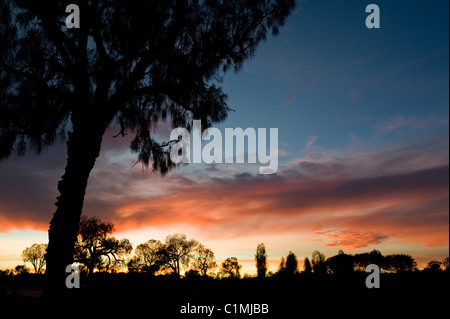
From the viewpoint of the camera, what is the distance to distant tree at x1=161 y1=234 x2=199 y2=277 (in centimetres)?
4797

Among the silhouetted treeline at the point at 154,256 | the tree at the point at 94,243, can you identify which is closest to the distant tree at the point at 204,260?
the silhouetted treeline at the point at 154,256

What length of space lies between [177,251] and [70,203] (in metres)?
48.3

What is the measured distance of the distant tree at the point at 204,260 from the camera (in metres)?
51.3

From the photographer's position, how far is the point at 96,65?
17.0ft

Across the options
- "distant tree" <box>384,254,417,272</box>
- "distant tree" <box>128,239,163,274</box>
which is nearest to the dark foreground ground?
"distant tree" <box>128,239,163,274</box>

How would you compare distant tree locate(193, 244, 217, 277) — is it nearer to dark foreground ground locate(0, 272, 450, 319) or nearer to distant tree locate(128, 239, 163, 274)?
distant tree locate(128, 239, 163, 274)

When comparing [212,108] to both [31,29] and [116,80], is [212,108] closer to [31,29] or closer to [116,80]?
[116,80]

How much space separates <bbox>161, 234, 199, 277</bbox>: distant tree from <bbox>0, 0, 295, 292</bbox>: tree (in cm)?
4615

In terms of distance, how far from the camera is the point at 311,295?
127 inches

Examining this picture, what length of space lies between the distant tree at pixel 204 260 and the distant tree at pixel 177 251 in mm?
1788

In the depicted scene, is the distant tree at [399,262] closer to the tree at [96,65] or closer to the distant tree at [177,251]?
the distant tree at [177,251]
